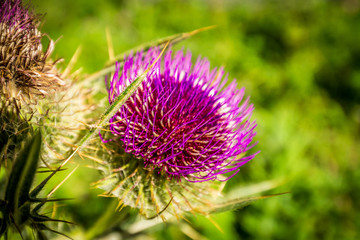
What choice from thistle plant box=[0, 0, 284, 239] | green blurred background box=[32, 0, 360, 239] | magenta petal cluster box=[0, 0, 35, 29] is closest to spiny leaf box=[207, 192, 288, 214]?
thistle plant box=[0, 0, 284, 239]

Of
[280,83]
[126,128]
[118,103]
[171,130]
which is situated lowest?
[118,103]

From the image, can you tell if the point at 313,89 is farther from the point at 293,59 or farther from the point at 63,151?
the point at 63,151

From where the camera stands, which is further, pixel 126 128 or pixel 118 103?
pixel 126 128

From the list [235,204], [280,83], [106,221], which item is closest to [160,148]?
[235,204]

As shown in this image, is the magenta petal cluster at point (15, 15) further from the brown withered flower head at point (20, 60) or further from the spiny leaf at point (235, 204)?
the spiny leaf at point (235, 204)

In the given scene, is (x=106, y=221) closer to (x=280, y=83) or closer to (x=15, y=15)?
(x=15, y=15)

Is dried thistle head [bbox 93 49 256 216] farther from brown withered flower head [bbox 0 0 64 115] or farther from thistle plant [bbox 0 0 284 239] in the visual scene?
Answer: brown withered flower head [bbox 0 0 64 115]

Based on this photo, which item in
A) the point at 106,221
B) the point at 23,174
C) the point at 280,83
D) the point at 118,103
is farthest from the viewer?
the point at 280,83

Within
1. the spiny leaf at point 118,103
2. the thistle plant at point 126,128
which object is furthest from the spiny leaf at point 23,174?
the thistle plant at point 126,128
